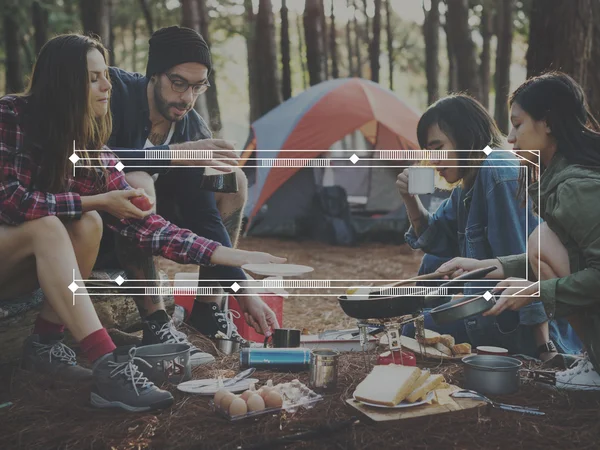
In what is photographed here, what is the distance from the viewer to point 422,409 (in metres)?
1.85

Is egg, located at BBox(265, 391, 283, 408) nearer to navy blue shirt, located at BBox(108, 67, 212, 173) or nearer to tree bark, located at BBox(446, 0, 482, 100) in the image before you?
navy blue shirt, located at BBox(108, 67, 212, 173)

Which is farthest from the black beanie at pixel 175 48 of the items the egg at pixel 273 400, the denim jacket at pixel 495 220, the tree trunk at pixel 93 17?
the tree trunk at pixel 93 17

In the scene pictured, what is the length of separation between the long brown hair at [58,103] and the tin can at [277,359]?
34.6 inches

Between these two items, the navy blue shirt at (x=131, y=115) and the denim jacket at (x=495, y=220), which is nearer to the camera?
the denim jacket at (x=495, y=220)

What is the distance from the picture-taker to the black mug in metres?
2.48

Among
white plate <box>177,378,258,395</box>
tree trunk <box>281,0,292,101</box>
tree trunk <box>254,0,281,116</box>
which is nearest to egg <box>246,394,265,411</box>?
white plate <box>177,378,258,395</box>

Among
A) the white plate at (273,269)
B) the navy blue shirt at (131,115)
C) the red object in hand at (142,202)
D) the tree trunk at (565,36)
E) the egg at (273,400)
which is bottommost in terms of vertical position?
the egg at (273,400)

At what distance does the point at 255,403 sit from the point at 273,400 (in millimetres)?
63

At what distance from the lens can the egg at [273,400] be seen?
73.9 inches

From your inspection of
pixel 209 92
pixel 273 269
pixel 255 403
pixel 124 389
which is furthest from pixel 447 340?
pixel 209 92

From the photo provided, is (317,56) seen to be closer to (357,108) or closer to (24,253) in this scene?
(357,108)

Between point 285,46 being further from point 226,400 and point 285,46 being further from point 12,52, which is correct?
point 226,400

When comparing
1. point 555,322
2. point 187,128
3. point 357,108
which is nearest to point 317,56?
point 357,108

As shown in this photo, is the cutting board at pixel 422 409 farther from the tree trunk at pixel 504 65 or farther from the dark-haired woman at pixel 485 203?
the tree trunk at pixel 504 65
